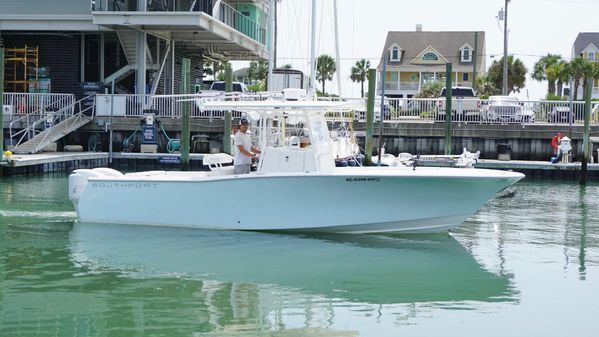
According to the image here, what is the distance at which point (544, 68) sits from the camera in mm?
83875

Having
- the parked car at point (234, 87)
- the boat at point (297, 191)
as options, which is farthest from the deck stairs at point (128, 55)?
the boat at point (297, 191)

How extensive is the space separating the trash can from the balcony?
13.1 m

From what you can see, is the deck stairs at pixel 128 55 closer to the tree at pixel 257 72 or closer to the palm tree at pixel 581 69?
the palm tree at pixel 581 69

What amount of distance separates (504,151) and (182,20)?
14058 millimetres

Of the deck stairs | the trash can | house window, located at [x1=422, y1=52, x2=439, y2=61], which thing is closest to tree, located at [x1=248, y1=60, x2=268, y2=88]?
house window, located at [x1=422, y1=52, x2=439, y2=61]

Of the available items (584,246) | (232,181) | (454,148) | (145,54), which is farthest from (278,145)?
(145,54)

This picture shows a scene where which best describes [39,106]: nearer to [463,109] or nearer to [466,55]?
[463,109]

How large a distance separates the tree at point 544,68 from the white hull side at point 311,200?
64.9 meters

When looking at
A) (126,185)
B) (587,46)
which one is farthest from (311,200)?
(587,46)

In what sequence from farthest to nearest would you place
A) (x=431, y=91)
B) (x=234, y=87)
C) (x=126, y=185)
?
(x=431, y=91)
(x=234, y=87)
(x=126, y=185)

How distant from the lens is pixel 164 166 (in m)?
36.3

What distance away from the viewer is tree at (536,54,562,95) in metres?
80.4

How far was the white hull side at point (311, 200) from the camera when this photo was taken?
17.3 m

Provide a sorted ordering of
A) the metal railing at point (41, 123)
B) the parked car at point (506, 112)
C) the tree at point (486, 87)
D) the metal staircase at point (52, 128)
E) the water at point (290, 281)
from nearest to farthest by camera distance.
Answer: the water at point (290, 281) → the metal staircase at point (52, 128) → the metal railing at point (41, 123) → the parked car at point (506, 112) → the tree at point (486, 87)
